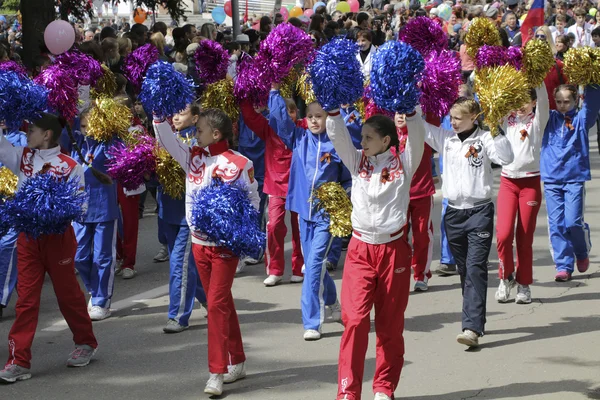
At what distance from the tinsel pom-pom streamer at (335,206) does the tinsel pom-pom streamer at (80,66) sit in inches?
79.1

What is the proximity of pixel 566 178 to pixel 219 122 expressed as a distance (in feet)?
12.3

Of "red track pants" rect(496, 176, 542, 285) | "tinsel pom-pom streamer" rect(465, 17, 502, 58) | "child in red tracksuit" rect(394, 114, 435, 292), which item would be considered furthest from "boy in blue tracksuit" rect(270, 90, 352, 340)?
"red track pants" rect(496, 176, 542, 285)

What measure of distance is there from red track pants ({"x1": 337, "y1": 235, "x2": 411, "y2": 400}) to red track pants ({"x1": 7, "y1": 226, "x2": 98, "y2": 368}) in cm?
186

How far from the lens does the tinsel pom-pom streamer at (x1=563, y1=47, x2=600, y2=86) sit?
7.77 metres

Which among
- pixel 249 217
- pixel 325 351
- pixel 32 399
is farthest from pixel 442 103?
pixel 32 399

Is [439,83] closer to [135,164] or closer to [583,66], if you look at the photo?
[583,66]

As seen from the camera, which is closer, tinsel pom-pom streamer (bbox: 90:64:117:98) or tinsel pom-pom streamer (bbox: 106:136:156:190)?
tinsel pom-pom streamer (bbox: 106:136:156:190)

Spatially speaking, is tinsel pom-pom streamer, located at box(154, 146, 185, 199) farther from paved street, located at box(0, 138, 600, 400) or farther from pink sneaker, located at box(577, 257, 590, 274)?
pink sneaker, located at box(577, 257, 590, 274)

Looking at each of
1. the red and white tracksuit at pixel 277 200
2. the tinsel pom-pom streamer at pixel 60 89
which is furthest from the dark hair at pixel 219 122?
the red and white tracksuit at pixel 277 200

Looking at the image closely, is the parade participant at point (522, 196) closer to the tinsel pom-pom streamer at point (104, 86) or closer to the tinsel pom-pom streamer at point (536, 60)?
the tinsel pom-pom streamer at point (536, 60)

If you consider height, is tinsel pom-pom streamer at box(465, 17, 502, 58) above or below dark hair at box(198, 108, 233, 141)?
above

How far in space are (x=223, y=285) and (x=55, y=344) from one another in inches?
71.3

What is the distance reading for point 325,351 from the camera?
6.81 metres

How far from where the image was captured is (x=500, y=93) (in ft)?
21.8
